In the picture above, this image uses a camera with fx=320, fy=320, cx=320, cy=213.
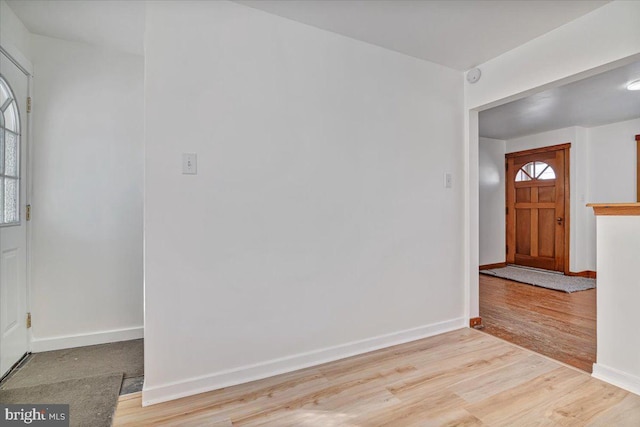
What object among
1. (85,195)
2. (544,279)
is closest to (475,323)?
(544,279)

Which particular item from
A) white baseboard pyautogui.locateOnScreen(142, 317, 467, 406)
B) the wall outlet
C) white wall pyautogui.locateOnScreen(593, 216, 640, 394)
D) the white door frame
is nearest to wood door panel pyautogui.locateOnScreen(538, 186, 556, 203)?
the wall outlet

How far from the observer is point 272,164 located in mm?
2072

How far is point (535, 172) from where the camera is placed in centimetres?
561

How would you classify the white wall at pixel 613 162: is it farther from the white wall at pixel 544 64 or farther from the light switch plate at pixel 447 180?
the light switch plate at pixel 447 180

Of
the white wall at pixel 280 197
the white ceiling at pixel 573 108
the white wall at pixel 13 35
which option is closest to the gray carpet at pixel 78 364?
the white wall at pixel 280 197

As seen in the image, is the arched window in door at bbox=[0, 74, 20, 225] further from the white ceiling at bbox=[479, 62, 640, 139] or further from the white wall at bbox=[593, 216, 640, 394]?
the white ceiling at bbox=[479, 62, 640, 139]

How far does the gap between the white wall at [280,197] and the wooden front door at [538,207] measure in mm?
3726

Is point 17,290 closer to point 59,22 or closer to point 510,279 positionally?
point 59,22

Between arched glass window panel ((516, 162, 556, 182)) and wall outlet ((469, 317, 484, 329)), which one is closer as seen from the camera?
wall outlet ((469, 317, 484, 329))

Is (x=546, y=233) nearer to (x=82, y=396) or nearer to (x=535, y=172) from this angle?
(x=535, y=172)

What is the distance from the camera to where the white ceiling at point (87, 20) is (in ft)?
6.39

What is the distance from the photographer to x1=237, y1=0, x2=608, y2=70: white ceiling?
1.95 m

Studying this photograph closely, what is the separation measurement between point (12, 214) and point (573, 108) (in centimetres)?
576

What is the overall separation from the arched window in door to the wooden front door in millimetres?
6660
